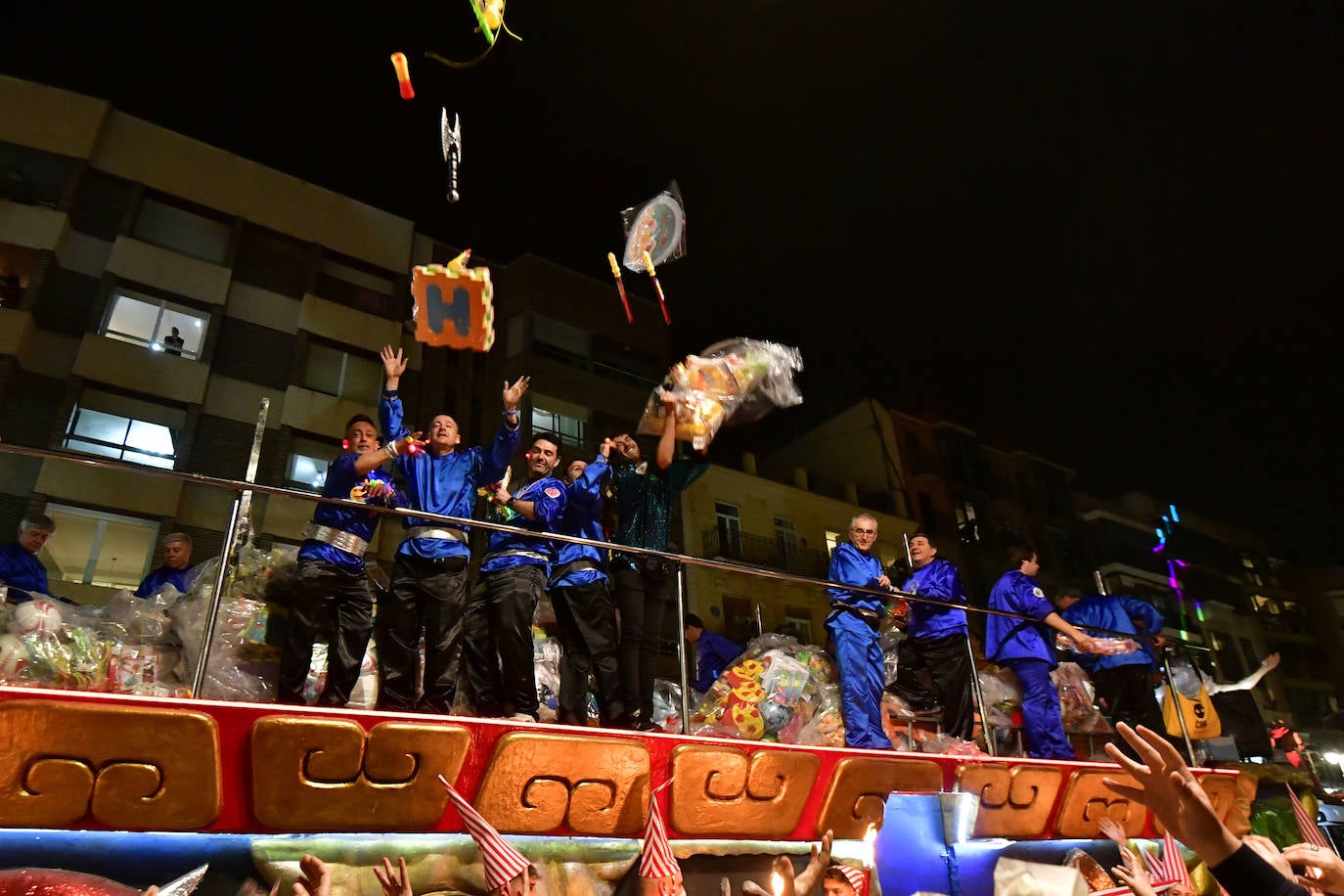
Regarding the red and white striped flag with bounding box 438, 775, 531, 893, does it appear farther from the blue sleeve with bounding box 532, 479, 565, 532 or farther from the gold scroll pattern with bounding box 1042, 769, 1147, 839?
the gold scroll pattern with bounding box 1042, 769, 1147, 839

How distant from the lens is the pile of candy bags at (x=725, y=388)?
16.9 ft

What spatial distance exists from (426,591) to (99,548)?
11.2 m

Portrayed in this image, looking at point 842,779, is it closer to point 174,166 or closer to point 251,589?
point 251,589

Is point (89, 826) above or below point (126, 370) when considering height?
below

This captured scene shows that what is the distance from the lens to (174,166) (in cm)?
1526

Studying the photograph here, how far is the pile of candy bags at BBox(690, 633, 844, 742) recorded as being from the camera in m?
5.48

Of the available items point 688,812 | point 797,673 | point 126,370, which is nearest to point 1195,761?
point 797,673

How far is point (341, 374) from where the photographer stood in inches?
640

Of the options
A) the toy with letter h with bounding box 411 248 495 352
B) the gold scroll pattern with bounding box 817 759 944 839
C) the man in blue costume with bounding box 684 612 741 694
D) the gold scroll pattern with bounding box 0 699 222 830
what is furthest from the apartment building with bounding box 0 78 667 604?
the gold scroll pattern with bounding box 817 759 944 839

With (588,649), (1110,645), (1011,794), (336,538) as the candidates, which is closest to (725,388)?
(588,649)

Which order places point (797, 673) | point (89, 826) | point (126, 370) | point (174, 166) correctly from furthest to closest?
point (174, 166) → point (126, 370) → point (797, 673) → point (89, 826)

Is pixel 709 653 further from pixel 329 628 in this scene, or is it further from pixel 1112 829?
pixel 329 628

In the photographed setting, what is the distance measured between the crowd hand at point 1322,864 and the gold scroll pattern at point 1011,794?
2.67m

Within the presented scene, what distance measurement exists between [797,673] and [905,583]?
1064 millimetres
